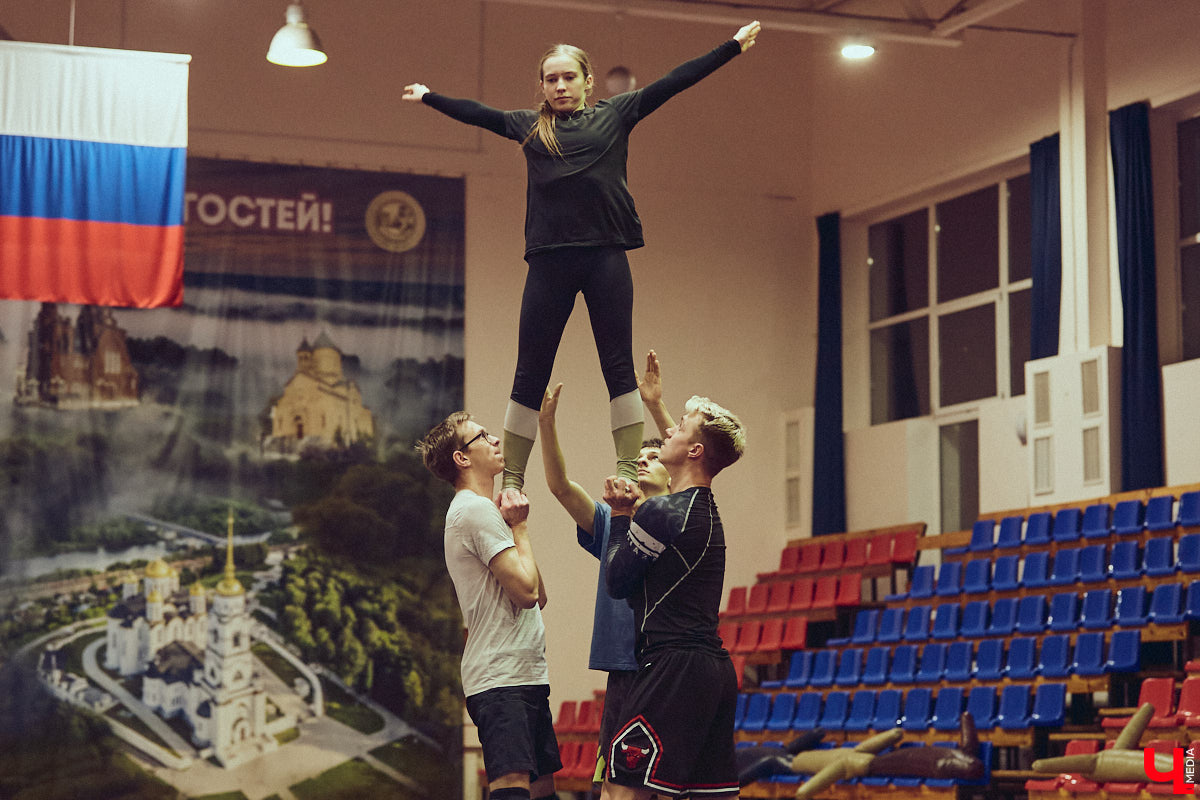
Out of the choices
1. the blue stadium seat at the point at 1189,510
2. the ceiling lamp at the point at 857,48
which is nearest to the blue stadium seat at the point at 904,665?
the blue stadium seat at the point at 1189,510

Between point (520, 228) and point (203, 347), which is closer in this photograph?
point (203, 347)

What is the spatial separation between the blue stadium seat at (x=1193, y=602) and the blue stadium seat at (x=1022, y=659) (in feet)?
3.64

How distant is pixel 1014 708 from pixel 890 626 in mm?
2134

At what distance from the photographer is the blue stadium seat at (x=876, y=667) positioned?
11.5 meters

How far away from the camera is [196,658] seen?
1291 centimetres

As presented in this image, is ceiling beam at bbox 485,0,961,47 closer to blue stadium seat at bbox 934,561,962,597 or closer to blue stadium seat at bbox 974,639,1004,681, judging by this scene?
blue stadium seat at bbox 934,561,962,597

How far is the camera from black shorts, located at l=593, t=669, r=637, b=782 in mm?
4297

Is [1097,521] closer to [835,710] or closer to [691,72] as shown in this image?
[835,710]

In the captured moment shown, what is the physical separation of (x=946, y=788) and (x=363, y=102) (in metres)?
8.46

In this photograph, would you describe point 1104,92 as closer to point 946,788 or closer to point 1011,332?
point 1011,332

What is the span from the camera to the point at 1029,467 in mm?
12234

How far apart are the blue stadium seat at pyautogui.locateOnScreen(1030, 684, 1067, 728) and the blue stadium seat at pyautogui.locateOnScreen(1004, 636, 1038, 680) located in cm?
Result: 35

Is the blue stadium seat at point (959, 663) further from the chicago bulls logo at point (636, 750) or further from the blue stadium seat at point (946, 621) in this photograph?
the chicago bulls logo at point (636, 750)

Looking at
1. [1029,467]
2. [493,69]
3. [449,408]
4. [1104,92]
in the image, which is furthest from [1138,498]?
[493,69]
